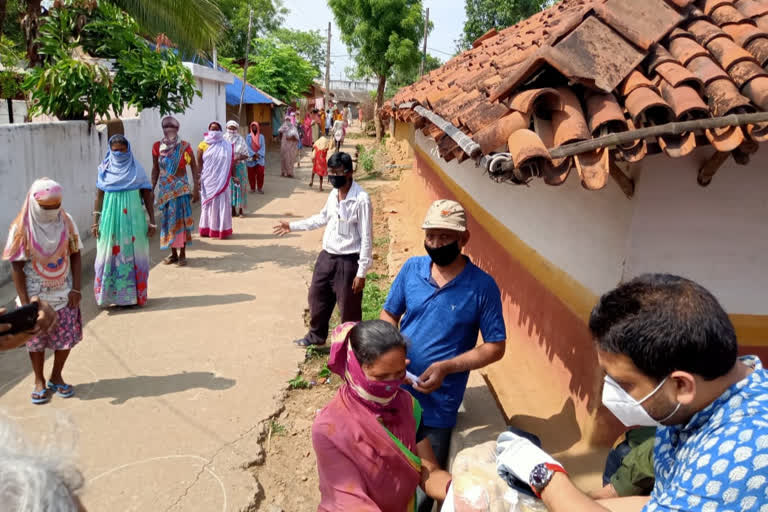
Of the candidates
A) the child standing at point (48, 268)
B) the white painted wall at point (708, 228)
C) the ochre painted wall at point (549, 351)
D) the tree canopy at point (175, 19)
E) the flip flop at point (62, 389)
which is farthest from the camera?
the tree canopy at point (175, 19)

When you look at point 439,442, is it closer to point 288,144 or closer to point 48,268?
point 48,268

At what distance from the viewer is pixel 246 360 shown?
16.7ft

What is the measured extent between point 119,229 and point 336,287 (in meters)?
2.66

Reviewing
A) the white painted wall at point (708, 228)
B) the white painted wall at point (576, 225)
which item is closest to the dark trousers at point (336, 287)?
the white painted wall at point (576, 225)

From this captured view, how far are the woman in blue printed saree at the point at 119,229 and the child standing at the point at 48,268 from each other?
1.66m

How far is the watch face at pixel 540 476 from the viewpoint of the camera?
153 cm

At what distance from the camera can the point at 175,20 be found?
962 cm

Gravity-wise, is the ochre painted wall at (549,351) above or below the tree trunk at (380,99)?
below

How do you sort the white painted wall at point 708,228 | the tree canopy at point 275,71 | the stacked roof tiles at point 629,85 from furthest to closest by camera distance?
the tree canopy at point 275,71 → the white painted wall at point 708,228 → the stacked roof tiles at point 629,85

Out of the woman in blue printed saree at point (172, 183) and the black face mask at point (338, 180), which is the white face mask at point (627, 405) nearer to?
the black face mask at point (338, 180)

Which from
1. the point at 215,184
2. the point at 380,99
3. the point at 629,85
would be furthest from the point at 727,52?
the point at 380,99

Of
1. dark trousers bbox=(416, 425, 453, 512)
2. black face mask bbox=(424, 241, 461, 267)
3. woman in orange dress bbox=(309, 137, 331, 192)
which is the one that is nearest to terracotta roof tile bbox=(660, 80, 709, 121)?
black face mask bbox=(424, 241, 461, 267)

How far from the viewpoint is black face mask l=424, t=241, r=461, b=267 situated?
2.82m

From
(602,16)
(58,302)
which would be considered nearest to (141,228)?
(58,302)
